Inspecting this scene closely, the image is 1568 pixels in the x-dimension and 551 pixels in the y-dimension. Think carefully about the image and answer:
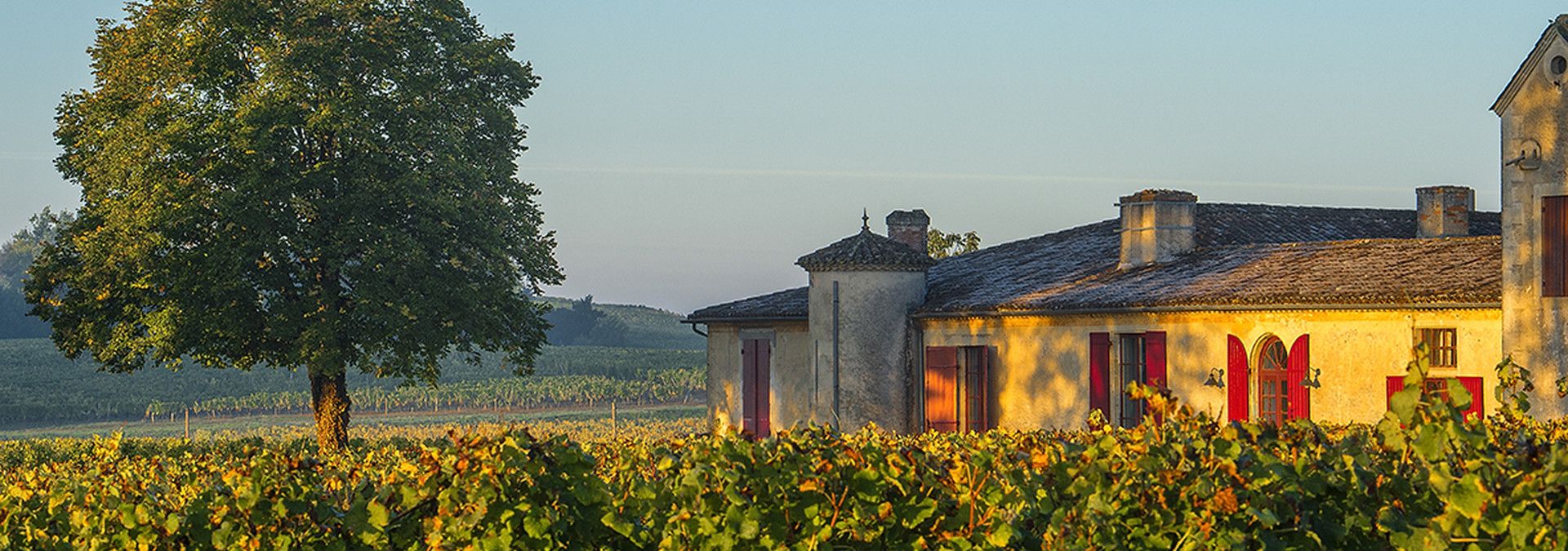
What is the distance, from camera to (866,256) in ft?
103

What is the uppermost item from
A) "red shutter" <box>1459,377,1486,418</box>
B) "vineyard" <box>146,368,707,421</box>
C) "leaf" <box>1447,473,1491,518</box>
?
"leaf" <box>1447,473,1491,518</box>

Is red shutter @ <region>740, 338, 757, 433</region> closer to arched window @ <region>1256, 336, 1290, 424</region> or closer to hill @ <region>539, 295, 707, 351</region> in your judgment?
arched window @ <region>1256, 336, 1290, 424</region>

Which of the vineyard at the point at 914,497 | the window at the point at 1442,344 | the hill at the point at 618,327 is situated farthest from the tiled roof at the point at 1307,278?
the hill at the point at 618,327

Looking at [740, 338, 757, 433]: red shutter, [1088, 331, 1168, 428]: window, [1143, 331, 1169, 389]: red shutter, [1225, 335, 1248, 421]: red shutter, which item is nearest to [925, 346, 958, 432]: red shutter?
[1088, 331, 1168, 428]: window

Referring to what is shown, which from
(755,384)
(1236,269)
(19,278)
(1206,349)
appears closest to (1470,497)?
(1206,349)

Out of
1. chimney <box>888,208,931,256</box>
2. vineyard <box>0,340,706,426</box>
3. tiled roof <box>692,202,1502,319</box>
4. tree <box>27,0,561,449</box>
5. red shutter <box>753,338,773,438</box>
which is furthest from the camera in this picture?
vineyard <box>0,340,706,426</box>

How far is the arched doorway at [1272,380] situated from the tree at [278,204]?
508 inches

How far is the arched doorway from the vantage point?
26.1 m

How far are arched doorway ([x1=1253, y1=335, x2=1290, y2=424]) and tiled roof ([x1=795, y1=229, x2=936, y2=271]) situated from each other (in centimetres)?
725

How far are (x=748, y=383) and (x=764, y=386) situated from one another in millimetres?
671

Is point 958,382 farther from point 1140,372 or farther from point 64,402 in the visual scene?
point 64,402

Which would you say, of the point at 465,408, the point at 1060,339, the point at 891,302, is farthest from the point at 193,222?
the point at 465,408

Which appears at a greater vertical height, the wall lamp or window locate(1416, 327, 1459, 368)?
window locate(1416, 327, 1459, 368)

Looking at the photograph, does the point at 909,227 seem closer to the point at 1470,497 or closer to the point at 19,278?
the point at 1470,497
